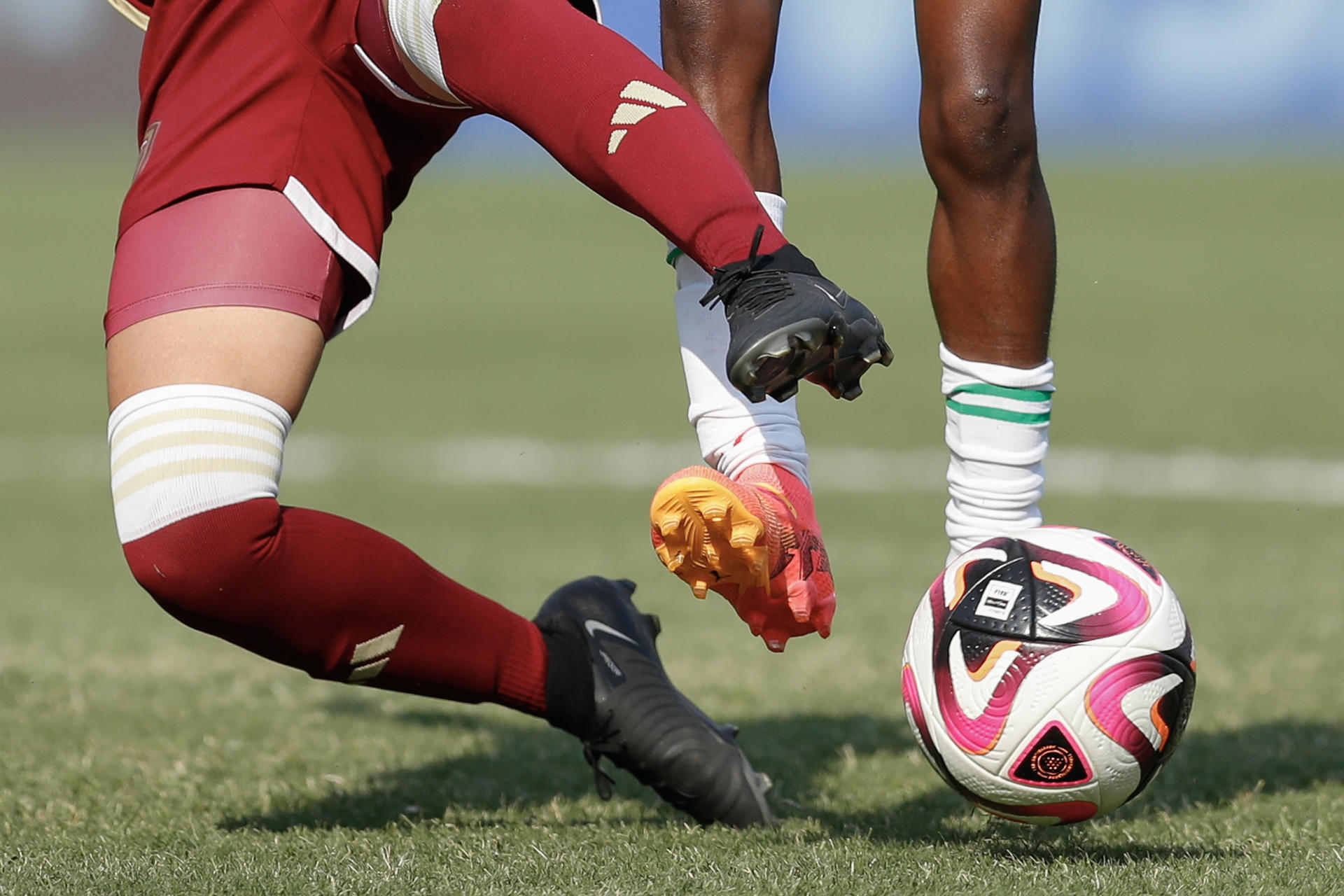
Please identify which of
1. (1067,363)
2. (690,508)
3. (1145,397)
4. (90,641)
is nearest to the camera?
(690,508)

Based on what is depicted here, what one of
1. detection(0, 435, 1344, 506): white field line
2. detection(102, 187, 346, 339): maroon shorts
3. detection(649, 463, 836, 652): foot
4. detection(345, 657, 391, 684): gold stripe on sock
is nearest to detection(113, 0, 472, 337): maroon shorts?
detection(102, 187, 346, 339): maroon shorts

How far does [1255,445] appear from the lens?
10438 mm

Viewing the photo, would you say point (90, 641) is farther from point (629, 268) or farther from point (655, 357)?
point (629, 268)

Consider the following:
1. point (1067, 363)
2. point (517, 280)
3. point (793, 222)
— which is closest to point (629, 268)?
point (517, 280)

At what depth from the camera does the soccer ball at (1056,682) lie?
248 centimetres

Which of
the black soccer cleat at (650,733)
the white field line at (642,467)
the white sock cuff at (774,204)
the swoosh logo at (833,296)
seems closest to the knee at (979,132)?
the white sock cuff at (774,204)

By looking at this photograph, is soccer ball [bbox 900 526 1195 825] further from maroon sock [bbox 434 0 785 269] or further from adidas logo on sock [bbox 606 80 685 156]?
adidas logo on sock [bbox 606 80 685 156]

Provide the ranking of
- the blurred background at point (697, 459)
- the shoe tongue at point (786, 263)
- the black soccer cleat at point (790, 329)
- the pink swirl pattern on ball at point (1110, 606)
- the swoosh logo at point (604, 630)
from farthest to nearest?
the blurred background at point (697, 459) → the swoosh logo at point (604, 630) → the pink swirl pattern on ball at point (1110, 606) → the shoe tongue at point (786, 263) → the black soccer cleat at point (790, 329)

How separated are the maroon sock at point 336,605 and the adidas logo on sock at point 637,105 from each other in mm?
803

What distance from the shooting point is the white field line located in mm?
9172

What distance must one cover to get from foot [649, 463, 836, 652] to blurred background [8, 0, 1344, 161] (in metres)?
22.0

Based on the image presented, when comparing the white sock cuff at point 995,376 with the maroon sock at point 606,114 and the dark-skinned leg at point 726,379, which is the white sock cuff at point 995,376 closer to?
the dark-skinned leg at point 726,379

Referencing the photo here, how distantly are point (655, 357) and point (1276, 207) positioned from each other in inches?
715

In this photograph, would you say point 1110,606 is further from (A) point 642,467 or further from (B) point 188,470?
(A) point 642,467
